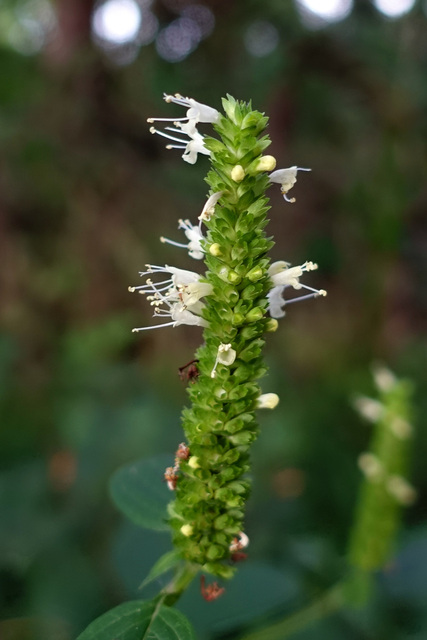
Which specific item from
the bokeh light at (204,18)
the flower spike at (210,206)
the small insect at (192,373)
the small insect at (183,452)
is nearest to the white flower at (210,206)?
the flower spike at (210,206)

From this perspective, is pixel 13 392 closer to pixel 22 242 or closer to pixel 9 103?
pixel 9 103

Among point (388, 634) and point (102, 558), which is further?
point (102, 558)

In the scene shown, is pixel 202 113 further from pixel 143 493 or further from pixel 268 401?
pixel 143 493

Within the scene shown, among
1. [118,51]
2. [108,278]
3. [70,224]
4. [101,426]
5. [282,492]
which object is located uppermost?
[118,51]

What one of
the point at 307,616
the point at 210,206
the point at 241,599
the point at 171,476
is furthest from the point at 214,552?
the point at 307,616

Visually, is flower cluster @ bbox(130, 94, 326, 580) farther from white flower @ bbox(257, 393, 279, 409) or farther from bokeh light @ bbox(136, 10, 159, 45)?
bokeh light @ bbox(136, 10, 159, 45)

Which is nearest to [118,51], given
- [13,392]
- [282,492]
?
[13,392]
